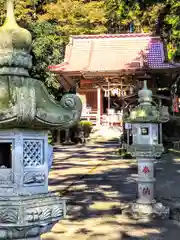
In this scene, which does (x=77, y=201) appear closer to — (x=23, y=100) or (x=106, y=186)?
(x=106, y=186)

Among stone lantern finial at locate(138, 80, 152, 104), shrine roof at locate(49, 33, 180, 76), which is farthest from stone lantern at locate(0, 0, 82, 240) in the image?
shrine roof at locate(49, 33, 180, 76)

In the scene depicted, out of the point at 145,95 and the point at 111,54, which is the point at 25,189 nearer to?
the point at 145,95

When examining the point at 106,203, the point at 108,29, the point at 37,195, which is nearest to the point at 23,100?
the point at 37,195

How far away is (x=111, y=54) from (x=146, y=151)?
19.8 meters

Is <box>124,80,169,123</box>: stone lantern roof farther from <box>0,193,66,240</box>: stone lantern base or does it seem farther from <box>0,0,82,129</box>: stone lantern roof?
<box>0,193,66,240</box>: stone lantern base

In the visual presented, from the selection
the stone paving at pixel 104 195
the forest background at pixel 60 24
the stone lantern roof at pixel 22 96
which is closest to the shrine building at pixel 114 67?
the forest background at pixel 60 24

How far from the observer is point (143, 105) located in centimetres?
786

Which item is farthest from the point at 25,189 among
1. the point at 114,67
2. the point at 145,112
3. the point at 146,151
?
the point at 114,67

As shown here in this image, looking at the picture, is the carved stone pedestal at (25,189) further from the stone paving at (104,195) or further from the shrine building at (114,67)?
the shrine building at (114,67)

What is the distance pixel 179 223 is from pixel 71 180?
4865mm

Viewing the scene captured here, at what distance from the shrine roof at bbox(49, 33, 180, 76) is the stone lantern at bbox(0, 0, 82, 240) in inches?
777

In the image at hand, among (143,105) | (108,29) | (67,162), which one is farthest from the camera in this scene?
(108,29)

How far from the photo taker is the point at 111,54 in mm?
26812

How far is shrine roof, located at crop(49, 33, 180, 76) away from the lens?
24594 mm
